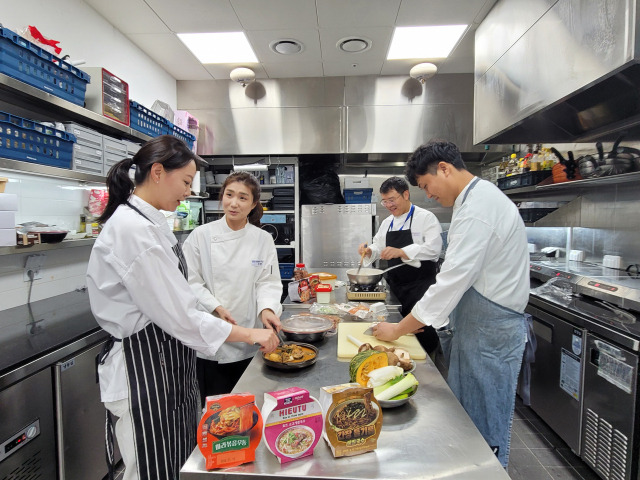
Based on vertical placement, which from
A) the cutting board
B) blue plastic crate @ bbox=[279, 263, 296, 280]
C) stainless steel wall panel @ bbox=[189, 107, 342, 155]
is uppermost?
stainless steel wall panel @ bbox=[189, 107, 342, 155]

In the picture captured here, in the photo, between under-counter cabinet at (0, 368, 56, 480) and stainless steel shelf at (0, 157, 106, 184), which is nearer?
under-counter cabinet at (0, 368, 56, 480)

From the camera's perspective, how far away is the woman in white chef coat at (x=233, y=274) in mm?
1785

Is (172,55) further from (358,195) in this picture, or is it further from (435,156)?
(435,156)

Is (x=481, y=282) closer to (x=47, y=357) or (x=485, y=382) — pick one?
(x=485, y=382)

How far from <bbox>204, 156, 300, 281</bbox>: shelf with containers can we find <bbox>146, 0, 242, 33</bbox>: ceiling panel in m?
1.63

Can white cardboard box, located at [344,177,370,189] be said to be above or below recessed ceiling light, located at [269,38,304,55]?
below

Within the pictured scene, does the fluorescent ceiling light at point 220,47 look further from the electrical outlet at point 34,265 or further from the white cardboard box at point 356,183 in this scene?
the electrical outlet at point 34,265

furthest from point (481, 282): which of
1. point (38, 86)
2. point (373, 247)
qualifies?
point (38, 86)

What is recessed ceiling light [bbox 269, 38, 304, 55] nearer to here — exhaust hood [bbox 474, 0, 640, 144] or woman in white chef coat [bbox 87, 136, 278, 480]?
exhaust hood [bbox 474, 0, 640, 144]

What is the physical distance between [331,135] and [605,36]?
325 centimetres

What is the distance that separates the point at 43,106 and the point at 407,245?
9.13ft

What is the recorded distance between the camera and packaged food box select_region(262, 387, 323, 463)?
2.79 feet

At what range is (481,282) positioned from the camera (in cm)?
145

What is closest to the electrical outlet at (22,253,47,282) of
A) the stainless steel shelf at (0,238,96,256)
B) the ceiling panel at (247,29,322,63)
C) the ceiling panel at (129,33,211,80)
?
the stainless steel shelf at (0,238,96,256)
